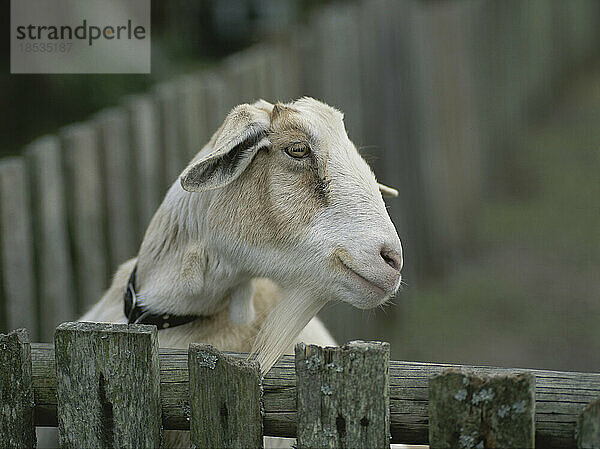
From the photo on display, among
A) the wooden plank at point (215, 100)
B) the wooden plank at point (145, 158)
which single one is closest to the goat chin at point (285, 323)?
the wooden plank at point (145, 158)

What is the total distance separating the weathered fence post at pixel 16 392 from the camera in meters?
2.21

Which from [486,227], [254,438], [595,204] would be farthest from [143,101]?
[595,204]

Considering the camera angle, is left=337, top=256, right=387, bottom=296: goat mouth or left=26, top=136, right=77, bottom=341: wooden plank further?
left=26, top=136, right=77, bottom=341: wooden plank

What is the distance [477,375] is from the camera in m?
1.98

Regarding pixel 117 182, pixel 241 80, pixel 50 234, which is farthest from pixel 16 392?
pixel 241 80

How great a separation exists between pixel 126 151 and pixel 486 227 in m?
4.89

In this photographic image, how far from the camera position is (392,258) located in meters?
2.60

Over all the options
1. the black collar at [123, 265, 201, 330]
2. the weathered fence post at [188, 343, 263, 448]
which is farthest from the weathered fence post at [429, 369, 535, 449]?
the black collar at [123, 265, 201, 330]

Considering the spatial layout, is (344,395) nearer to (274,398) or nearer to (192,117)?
(274,398)

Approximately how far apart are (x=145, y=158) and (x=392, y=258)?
102 inches

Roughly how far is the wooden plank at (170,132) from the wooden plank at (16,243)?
1.06 m

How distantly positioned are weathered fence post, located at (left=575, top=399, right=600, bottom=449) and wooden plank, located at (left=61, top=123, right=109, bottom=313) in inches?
123

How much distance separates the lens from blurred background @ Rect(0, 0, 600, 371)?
4.41m

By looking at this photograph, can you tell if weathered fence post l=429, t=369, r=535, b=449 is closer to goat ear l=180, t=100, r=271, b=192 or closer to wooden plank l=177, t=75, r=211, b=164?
goat ear l=180, t=100, r=271, b=192
